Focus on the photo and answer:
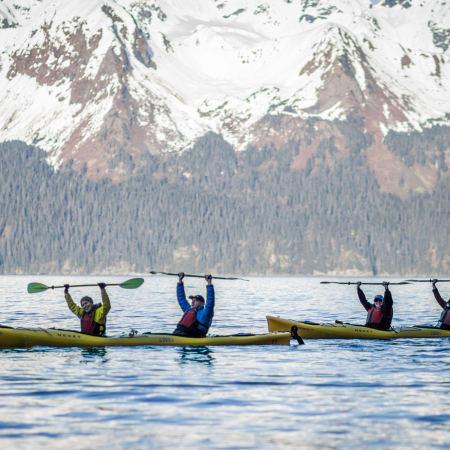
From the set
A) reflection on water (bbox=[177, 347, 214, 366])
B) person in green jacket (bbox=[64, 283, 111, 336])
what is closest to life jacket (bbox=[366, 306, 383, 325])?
reflection on water (bbox=[177, 347, 214, 366])

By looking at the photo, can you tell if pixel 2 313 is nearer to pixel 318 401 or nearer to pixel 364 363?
pixel 364 363

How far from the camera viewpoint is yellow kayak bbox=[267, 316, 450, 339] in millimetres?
39656

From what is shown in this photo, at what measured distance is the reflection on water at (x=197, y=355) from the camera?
32.2 metres

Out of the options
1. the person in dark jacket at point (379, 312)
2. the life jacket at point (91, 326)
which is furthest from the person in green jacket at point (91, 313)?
the person in dark jacket at point (379, 312)

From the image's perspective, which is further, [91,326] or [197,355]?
[197,355]

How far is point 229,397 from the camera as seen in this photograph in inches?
938

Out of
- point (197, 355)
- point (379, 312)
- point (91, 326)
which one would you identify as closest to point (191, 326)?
point (197, 355)

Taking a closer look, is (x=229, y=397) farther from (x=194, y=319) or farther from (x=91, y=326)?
(x=91, y=326)

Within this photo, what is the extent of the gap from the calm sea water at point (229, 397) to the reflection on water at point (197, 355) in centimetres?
8

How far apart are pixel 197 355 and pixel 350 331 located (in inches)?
361

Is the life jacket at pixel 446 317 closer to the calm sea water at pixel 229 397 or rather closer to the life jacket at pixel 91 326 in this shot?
the calm sea water at pixel 229 397

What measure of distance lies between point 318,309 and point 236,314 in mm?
12397

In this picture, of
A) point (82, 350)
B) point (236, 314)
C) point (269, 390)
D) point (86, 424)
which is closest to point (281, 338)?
point (82, 350)

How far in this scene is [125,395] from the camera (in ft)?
78.4
